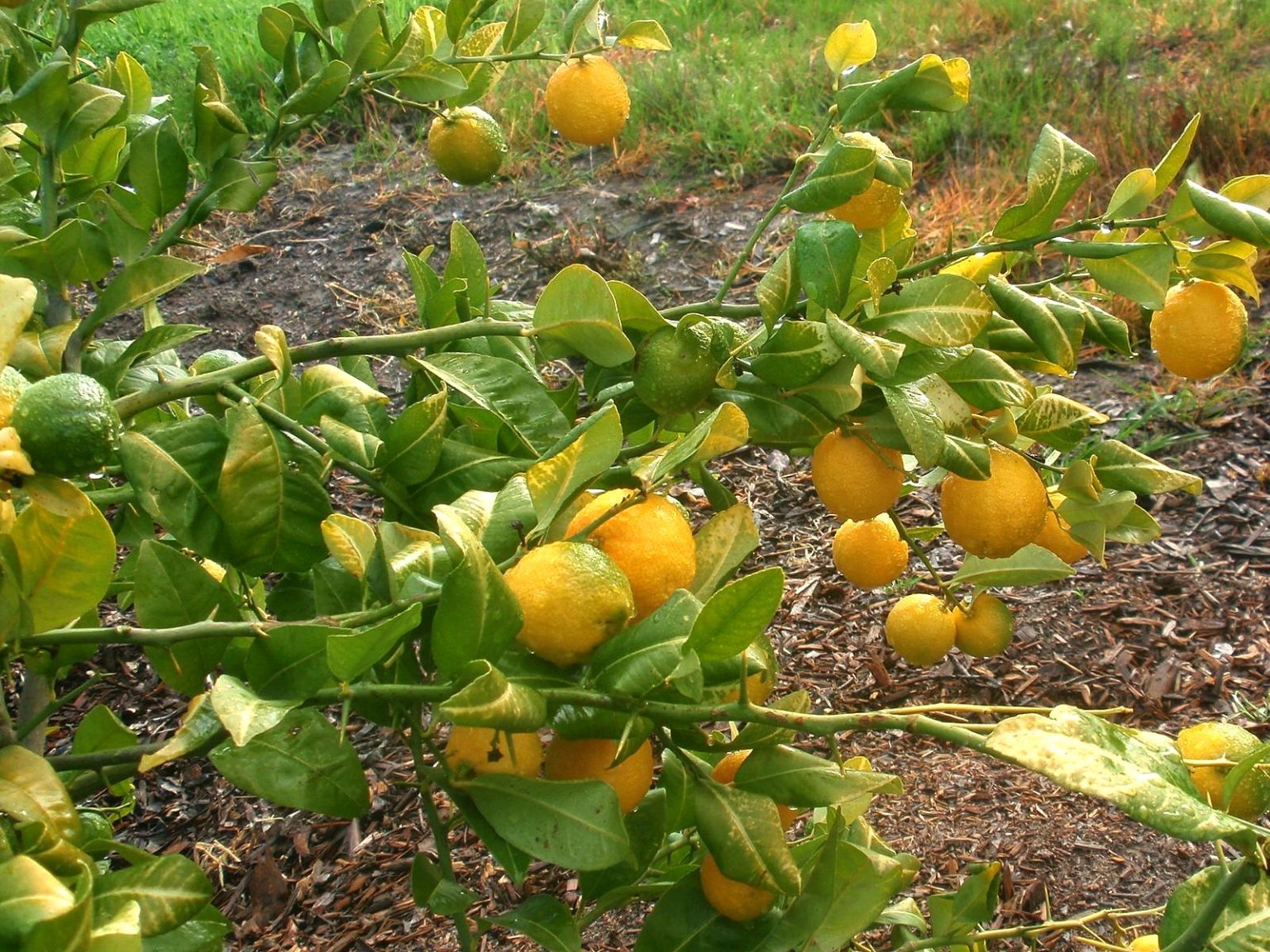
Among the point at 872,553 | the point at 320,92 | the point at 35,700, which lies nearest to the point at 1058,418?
the point at 872,553

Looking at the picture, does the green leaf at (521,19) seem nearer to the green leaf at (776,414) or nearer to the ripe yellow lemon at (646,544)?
the green leaf at (776,414)

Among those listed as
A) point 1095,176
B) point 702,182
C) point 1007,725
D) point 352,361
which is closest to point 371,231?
point 702,182

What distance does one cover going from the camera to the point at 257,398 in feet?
3.21

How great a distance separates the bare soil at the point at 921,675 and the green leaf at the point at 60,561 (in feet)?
2.74

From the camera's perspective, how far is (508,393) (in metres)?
1.00

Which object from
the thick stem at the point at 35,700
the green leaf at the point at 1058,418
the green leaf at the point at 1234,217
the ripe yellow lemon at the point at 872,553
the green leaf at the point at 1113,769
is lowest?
the thick stem at the point at 35,700

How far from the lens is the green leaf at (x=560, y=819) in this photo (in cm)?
75

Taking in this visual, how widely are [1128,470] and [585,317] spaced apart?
0.48 meters

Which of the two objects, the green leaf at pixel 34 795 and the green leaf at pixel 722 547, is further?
the green leaf at pixel 722 547

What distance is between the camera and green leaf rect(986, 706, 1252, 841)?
22.9 inches

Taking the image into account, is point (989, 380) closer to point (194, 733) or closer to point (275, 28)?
point (194, 733)

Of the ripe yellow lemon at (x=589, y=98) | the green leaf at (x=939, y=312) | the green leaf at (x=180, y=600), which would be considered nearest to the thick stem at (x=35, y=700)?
the green leaf at (x=180, y=600)

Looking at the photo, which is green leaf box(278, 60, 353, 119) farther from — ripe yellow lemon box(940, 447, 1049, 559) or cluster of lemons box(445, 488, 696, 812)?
ripe yellow lemon box(940, 447, 1049, 559)

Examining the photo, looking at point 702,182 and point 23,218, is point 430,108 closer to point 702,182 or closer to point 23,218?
point 23,218
